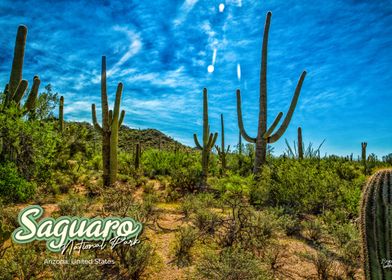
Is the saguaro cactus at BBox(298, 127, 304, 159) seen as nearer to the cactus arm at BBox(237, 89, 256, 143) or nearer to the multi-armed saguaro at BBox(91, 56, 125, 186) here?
the cactus arm at BBox(237, 89, 256, 143)

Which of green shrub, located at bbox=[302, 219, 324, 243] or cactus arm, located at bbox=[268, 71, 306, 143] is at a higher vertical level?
cactus arm, located at bbox=[268, 71, 306, 143]

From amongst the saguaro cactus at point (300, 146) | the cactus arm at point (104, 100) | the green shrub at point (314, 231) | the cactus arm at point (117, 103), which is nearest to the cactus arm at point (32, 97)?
the cactus arm at point (104, 100)

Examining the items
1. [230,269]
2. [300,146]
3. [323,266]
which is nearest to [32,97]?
[230,269]

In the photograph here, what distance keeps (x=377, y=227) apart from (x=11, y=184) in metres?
7.78

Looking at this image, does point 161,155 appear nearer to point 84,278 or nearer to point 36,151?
point 36,151

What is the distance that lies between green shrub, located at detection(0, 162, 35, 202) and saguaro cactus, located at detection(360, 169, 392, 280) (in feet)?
24.8

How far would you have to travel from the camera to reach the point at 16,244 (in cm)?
480

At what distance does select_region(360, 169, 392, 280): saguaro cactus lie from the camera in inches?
124

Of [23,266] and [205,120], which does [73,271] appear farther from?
[205,120]

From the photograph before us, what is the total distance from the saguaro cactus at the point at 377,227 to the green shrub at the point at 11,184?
24.8ft

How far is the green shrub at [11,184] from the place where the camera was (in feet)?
24.3

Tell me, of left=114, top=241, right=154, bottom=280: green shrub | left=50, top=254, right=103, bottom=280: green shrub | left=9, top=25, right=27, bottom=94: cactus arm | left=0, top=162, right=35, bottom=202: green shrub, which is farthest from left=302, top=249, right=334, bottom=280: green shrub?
left=9, top=25, right=27, bottom=94: cactus arm

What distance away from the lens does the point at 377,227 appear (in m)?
3.21

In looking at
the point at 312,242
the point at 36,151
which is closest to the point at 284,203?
the point at 312,242
